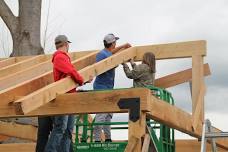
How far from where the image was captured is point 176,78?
9.41m

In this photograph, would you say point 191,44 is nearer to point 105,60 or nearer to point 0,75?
point 105,60

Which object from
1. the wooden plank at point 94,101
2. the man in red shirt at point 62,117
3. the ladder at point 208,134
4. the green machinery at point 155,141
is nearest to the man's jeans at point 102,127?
the green machinery at point 155,141

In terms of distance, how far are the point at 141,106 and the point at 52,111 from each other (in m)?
1.02

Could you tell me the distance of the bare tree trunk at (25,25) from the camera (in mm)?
14250

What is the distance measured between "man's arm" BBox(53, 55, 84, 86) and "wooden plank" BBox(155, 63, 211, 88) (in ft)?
9.82

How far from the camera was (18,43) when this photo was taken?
564 inches

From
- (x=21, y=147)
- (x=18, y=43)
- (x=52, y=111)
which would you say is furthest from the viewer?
(x=18, y=43)

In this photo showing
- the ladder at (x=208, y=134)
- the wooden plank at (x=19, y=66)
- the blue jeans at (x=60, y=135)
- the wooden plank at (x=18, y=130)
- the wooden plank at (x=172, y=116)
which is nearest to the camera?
the wooden plank at (x=172, y=116)

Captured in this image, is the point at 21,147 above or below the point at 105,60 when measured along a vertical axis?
below

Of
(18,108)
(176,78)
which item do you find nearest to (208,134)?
(176,78)

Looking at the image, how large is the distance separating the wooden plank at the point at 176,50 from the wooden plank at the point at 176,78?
76cm

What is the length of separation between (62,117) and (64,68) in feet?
2.18

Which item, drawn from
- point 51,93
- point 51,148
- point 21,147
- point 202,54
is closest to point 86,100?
point 51,93

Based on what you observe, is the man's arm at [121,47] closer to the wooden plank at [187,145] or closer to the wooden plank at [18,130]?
the wooden plank at [187,145]
